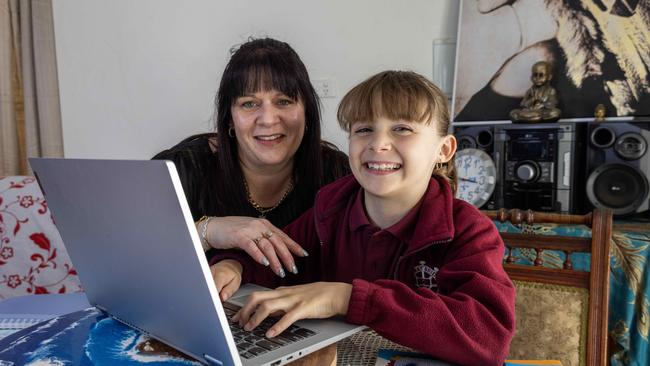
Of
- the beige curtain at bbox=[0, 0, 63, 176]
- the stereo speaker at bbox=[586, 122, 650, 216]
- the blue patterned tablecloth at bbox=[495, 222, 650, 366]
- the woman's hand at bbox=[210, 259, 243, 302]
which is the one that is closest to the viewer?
the woman's hand at bbox=[210, 259, 243, 302]

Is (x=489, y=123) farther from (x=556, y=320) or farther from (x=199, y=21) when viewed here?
(x=199, y=21)

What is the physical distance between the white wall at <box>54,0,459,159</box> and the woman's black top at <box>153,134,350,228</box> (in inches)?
38.8

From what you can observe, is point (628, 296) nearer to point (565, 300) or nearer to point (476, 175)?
point (565, 300)

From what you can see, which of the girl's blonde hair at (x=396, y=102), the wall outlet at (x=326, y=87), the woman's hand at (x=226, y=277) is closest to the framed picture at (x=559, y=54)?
the wall outlet at (x=326, y=87)

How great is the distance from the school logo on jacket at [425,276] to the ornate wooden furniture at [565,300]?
36 centimetres

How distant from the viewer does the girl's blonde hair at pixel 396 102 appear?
80 cm

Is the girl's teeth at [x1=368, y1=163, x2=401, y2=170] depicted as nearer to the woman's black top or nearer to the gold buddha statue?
the woman's black top

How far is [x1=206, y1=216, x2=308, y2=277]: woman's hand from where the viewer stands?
0.77 metres

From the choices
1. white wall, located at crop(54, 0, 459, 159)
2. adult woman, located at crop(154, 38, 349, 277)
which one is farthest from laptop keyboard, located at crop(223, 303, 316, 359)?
white wall, located at crop(54, 0, 459, 159)

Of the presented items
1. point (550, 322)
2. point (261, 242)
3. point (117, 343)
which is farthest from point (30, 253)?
point (550, 322)

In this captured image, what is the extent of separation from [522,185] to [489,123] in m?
0.26

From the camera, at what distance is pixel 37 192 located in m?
1.73

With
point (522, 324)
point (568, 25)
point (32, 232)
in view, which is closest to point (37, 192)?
point (32, 232)

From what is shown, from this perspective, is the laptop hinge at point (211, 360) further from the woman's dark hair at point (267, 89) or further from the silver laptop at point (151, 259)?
the woman's dark hair at point (267, 89)
